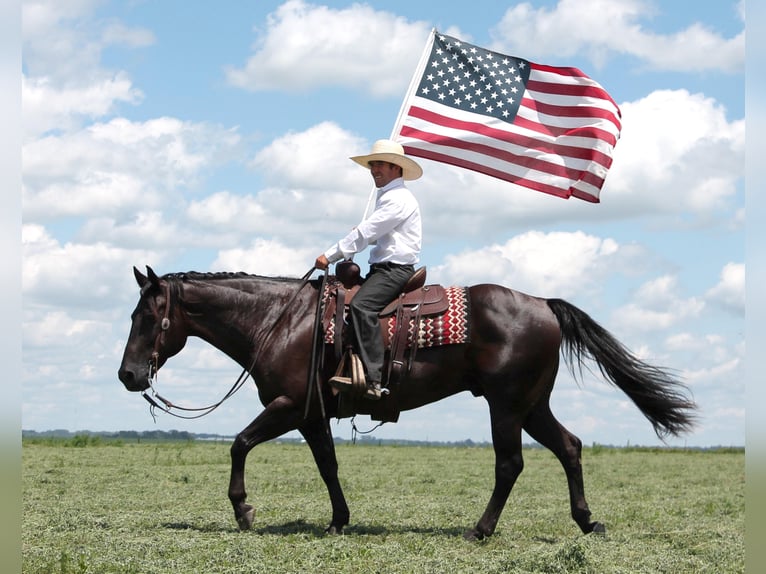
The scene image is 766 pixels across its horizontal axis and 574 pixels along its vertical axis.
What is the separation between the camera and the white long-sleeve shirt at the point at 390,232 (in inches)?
330

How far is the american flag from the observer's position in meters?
10.6

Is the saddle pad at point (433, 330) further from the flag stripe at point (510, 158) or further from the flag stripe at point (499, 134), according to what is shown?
the flag stripe at point (499, 134)

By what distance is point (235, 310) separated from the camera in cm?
874

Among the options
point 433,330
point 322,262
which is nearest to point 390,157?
point 322,262

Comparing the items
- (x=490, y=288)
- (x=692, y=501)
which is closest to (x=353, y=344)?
(x=490, y=288)

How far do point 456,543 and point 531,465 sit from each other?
12.8 meters

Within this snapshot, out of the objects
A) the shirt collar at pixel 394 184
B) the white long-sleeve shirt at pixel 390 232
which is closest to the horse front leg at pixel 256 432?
the white long-sleeve shirt at pixel 390 232

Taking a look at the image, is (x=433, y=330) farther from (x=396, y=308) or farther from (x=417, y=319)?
(x=396, y=308)

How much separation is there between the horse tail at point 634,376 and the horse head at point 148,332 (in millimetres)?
3799

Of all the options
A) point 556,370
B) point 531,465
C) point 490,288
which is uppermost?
point 490,288

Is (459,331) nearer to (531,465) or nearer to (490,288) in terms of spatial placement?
(490,288)

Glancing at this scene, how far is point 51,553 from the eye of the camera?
704 cm

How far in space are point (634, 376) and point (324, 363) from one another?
10.4 ft

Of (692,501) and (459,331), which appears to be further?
(692,501)
